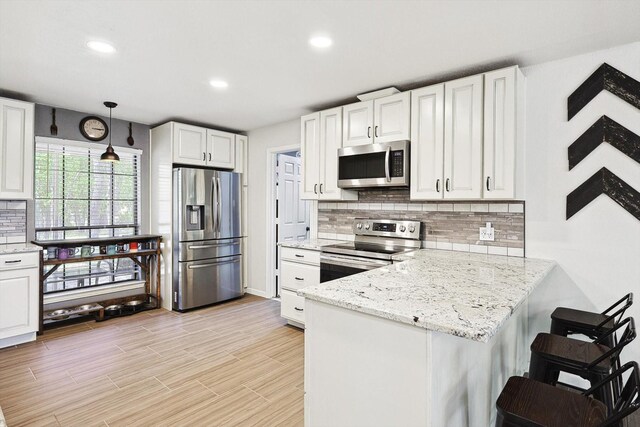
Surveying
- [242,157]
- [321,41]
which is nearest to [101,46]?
[321,41]

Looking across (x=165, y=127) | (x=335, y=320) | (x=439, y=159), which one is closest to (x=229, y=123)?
(x=165, y=127)

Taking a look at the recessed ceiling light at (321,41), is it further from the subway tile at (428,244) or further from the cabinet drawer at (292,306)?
the cabinet drawer at (292,306)

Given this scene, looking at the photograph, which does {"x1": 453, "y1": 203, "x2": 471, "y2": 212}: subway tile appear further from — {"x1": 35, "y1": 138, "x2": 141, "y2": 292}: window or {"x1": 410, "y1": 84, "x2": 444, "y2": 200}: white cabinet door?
{"x1": 35, "y1": 138, "x2": 141, "y2": 292}: window

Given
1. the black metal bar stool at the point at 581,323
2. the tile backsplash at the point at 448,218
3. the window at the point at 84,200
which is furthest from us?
the window at the point at 84,200

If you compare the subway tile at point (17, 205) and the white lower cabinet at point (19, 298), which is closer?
the white lower cabinet at point (19, 298)

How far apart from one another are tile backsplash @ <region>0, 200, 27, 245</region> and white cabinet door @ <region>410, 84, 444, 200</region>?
13.2ft

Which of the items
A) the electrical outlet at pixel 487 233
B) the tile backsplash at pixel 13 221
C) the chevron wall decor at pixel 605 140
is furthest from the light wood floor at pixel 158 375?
the chevron wall decor at pixel 605 140

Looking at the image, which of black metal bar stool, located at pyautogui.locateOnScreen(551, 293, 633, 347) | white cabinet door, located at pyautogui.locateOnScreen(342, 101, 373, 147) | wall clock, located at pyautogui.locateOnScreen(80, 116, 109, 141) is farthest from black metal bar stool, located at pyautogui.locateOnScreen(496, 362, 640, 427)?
wall clock, located at pyautogui.locateOnScreen(80, 116, 109, 141)

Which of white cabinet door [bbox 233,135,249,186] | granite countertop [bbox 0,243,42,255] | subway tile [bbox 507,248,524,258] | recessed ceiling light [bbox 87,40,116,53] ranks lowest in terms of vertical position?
granite countertop [bbox 0,243,42,255]

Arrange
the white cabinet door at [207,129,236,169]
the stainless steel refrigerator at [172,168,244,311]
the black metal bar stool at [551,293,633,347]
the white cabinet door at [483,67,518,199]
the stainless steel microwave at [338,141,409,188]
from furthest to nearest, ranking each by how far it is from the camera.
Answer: the white cabinet door at [207,129,236,169] < the stainless steel refrigerator at [172,168,244,311] < the stainless steel microwave at [338,141,409,188] < the white cabinet door at [483,67,518,199] < the black metal bar stool at [551,293,633,347]

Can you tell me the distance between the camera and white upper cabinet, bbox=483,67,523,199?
2.49m

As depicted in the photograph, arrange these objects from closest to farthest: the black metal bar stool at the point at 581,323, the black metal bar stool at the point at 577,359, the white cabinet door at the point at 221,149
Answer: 1. the black metal bar stool at the point at 577,359
2. the black metal bar stool at the point at 581,323
3. the white cabinet door at the point at 221,149

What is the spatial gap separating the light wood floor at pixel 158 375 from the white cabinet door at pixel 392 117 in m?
2.11

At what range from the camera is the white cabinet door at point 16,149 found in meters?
3.26
